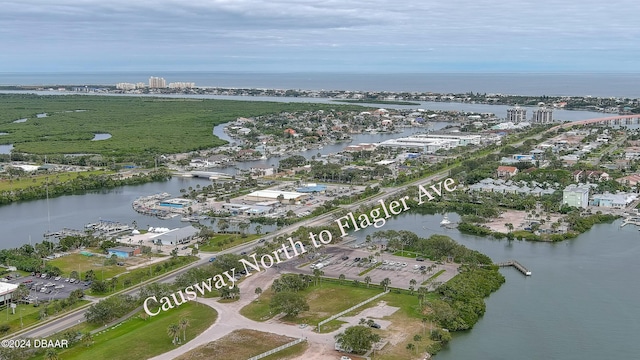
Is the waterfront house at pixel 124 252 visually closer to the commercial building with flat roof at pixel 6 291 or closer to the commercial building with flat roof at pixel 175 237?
the commercial building with flat roof at pixel 175 237

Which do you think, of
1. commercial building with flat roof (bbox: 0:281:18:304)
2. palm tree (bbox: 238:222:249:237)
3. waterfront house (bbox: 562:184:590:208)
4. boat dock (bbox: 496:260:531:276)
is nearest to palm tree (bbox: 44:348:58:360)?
commercial building with flat roof (bbox: 0:281:18:304)

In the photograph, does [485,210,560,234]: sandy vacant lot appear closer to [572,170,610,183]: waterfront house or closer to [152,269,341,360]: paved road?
[572,170,610,183]: waterfront house

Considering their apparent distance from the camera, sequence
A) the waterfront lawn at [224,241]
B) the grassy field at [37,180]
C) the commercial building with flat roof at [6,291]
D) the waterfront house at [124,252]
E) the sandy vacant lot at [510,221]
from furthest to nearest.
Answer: the grassy field at [37,180]
the sandy vacant lot at [510,221]
the waterfront lawn at [224,241]
the waterfront house at [124,252]
the commercial building with flat roof at [6,291]

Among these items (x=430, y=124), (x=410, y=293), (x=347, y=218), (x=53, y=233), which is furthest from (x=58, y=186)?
(x=430, y=124)

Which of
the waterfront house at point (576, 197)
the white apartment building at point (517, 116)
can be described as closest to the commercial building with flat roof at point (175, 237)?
the waterfront house at point (576, 197)

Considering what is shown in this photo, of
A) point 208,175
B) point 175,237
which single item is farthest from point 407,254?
point 208,175
